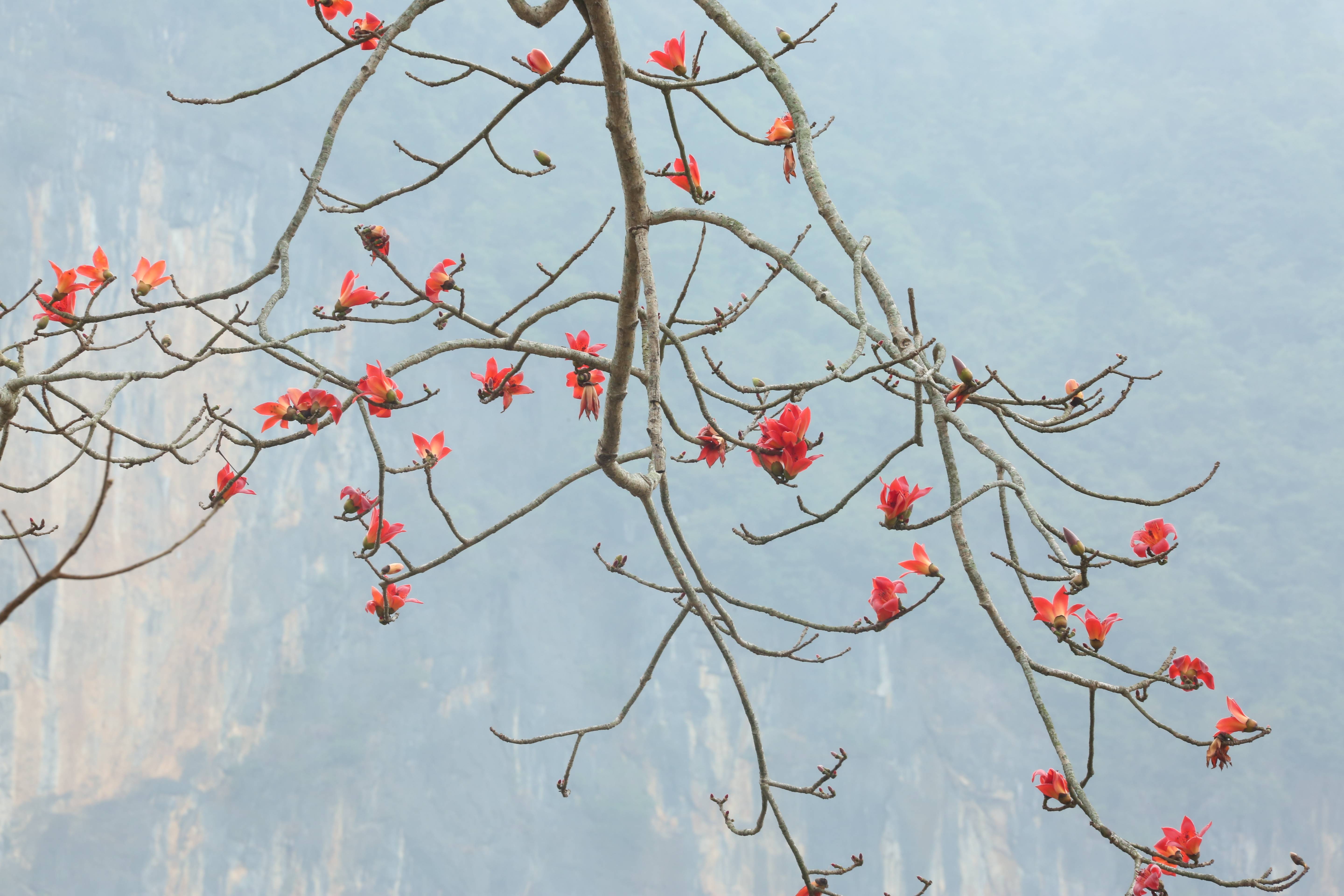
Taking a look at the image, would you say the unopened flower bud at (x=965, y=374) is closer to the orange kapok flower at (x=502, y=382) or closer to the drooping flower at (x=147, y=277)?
the orange kapok flower at (x=502, y=382)

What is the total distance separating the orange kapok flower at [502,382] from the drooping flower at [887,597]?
A: 428mm

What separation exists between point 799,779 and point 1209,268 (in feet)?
47.0

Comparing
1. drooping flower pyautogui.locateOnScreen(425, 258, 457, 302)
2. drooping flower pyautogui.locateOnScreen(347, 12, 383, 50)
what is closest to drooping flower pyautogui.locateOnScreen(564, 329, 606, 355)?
drooping flower pyautogui.locateOnScreen(425, 258, 457, 302)

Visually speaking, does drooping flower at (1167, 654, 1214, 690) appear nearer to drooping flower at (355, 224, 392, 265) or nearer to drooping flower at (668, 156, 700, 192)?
drooping flower at (668, 156, 700, 192)

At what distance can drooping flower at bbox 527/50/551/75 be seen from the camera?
1265 mm

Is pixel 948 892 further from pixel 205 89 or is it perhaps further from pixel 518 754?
pixel 205 89

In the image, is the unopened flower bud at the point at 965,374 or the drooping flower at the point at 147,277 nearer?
the unopened flower bud at the point at 965,374

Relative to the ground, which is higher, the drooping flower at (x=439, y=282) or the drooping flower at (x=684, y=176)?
the drooping flower at (x=684, y=176)

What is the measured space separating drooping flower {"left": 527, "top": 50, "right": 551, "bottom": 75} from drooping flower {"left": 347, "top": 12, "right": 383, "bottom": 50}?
0.18m

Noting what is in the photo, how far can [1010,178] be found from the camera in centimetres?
2447

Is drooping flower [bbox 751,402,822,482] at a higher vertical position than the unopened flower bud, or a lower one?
higher

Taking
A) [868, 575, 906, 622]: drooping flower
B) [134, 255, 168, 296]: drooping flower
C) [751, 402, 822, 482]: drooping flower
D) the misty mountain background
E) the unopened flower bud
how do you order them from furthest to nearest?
1. the misty mountain background
2. [134, 255, 168, 296]: drooping flower
3. [868, 575, 906, 622]: drooping flower
4. [751, 402, 822, 482]: drooping flower
5. the unopened flower bud

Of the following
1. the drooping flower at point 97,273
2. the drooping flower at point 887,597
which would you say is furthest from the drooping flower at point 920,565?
the drooping flower at point 97,273

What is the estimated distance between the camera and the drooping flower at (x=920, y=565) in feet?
3.26
